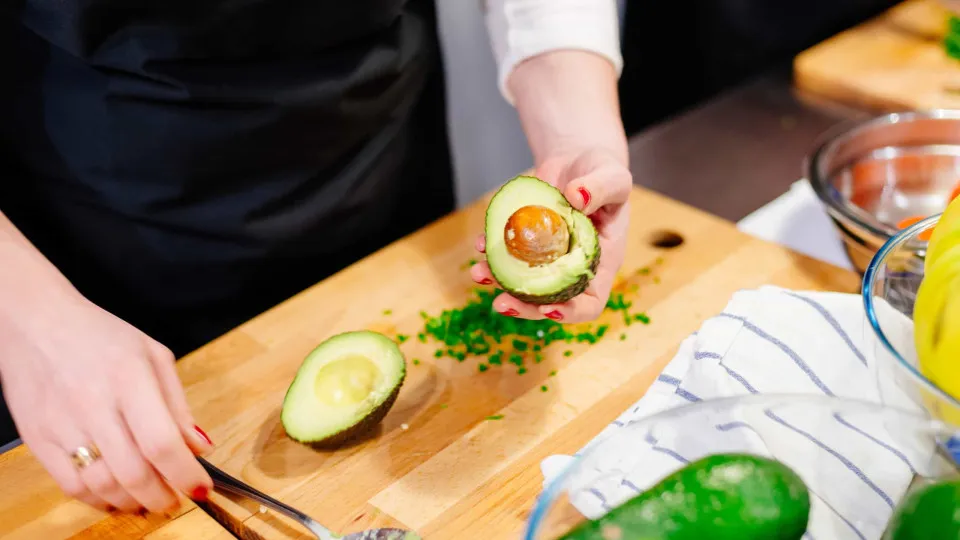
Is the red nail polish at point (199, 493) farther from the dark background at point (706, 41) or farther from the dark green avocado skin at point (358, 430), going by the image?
the dark background at point (706, 41)

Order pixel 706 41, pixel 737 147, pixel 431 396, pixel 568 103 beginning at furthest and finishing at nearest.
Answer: pixel 706 41 → pixel 737 147 → pixel 568 103 → pixel 431 396

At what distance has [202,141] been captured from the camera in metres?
1.09

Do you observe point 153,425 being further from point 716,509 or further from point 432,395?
point 716,509

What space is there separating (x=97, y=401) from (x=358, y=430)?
0.25 m

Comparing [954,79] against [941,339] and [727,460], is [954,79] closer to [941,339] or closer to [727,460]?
[941,339]

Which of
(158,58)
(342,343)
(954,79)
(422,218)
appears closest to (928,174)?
(954,79)

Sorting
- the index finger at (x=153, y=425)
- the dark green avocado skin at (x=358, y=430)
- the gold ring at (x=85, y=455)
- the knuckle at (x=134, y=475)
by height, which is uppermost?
the index finger at (x=153, y=425)

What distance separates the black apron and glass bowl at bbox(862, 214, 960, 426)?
2.15 ft

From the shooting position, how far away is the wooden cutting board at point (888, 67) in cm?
→ 149

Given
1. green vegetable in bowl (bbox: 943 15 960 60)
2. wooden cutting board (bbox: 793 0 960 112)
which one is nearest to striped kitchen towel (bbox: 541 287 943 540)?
wooden cutting board (bbox: 793 0 960 112)

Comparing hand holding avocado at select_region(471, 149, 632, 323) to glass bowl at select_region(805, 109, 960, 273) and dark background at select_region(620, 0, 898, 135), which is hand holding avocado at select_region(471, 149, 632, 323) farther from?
dark background at select_region(620, 0, 898, 135)

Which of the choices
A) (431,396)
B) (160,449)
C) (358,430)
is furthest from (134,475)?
(431,396)

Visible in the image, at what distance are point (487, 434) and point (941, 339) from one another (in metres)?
0.43

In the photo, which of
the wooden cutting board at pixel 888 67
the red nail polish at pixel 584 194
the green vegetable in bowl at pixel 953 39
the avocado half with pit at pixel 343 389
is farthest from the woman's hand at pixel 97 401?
the green vegetable in bowl at pixel 953 39
